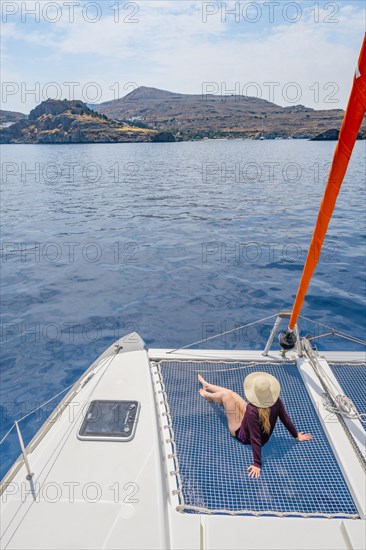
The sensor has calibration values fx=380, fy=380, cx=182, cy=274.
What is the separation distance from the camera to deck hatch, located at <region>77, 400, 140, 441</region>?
4812 millimetres

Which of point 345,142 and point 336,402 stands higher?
point 345,142

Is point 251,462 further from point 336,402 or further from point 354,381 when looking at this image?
point 354,381

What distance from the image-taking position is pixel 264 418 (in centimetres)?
494

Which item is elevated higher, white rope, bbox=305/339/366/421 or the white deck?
white rope, bbox=305/339/366/421

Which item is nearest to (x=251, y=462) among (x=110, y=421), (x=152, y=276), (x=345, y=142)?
(x=110, y=421)

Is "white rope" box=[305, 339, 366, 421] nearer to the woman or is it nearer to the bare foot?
the woman

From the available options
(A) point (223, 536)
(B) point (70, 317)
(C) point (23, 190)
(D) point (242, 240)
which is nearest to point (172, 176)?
(C) point (23, 190)

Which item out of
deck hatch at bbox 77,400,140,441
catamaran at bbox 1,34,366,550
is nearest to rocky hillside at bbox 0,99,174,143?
catamaran at bbox 1,34,366,550

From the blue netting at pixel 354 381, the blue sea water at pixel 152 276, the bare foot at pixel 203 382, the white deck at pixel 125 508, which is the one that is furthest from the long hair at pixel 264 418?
the blue sea water at pixel 152 276

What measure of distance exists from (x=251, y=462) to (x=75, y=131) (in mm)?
184144

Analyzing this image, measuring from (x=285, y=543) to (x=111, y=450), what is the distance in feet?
7.04

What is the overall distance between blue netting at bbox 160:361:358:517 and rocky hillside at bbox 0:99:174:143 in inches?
6239

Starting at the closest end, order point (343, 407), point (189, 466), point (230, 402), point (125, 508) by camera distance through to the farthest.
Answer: point (125, 508)
point (189, 466)
point (343, 407)
point (230, 402)

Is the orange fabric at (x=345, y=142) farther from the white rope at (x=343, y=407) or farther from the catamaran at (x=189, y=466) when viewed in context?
the white rope at (x=343, y=407)
